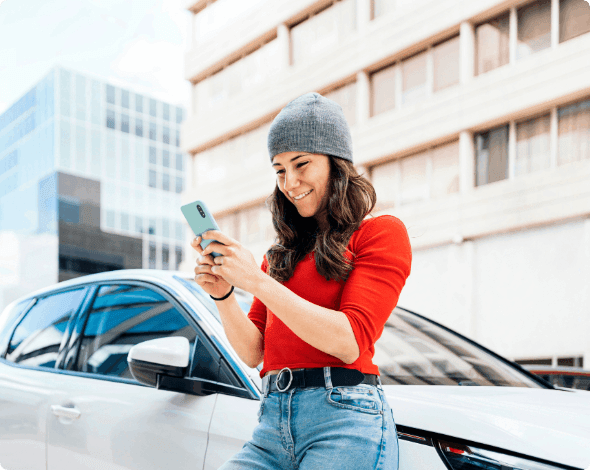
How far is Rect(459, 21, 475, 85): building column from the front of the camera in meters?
13.9

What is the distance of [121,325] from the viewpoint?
106 inches

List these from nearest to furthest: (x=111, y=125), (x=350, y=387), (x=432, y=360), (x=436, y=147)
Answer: (x=350, y=387) < (x=432, y=360) < (x=436, y=147) < (x=111, y=125)

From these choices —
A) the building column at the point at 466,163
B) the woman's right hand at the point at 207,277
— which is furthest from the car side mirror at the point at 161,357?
the building column at the point at 466,163

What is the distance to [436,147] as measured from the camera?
14.8 meters

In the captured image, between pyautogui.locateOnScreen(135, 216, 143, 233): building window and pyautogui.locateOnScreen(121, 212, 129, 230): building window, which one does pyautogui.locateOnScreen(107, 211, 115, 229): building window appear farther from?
pyautogui.locateOnScreen(135, 216, 143, 233): building window

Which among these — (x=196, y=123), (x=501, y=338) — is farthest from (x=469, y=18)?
(x=196, y=123)

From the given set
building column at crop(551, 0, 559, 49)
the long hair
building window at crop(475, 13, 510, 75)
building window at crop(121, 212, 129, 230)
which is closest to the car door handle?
the long hair

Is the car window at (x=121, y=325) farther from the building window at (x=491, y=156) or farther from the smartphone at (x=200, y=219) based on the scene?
the building window at (x=491, y=156)

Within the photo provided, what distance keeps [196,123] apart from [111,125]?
23378mm

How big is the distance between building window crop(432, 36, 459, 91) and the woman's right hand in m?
13.8

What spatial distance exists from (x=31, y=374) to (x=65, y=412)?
0.50 meters

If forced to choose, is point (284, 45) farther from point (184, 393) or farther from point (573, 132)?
point (184, 393)

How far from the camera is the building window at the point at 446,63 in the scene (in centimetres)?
1436

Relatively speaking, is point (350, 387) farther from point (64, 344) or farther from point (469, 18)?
point (469, 18)
